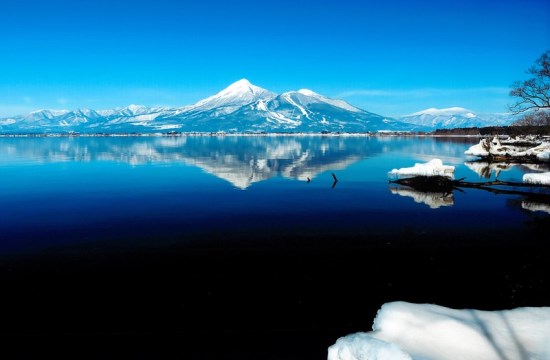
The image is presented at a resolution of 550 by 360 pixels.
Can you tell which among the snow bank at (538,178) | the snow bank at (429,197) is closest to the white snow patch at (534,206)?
the snow bank at (429,197)

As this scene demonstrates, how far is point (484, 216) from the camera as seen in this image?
75.4ft

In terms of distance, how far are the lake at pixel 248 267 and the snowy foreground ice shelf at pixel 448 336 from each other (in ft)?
10.3

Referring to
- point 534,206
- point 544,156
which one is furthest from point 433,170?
point 544,156

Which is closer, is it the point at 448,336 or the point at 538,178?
the point at 448,336

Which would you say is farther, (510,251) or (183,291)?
(510,251)

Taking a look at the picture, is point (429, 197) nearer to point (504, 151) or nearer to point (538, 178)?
point (538, 178)

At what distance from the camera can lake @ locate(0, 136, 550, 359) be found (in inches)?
408

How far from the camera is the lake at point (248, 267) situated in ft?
34.0

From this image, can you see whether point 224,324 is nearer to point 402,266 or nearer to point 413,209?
point 402,266

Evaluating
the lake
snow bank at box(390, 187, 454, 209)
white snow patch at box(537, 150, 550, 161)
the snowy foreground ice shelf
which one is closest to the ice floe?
white snow patch at box(537, 150, 550, 161)

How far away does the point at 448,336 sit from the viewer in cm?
668

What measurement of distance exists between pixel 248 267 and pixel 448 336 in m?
8.88

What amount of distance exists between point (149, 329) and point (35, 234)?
12075mm

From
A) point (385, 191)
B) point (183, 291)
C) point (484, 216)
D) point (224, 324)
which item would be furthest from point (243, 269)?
point (385, 191)
